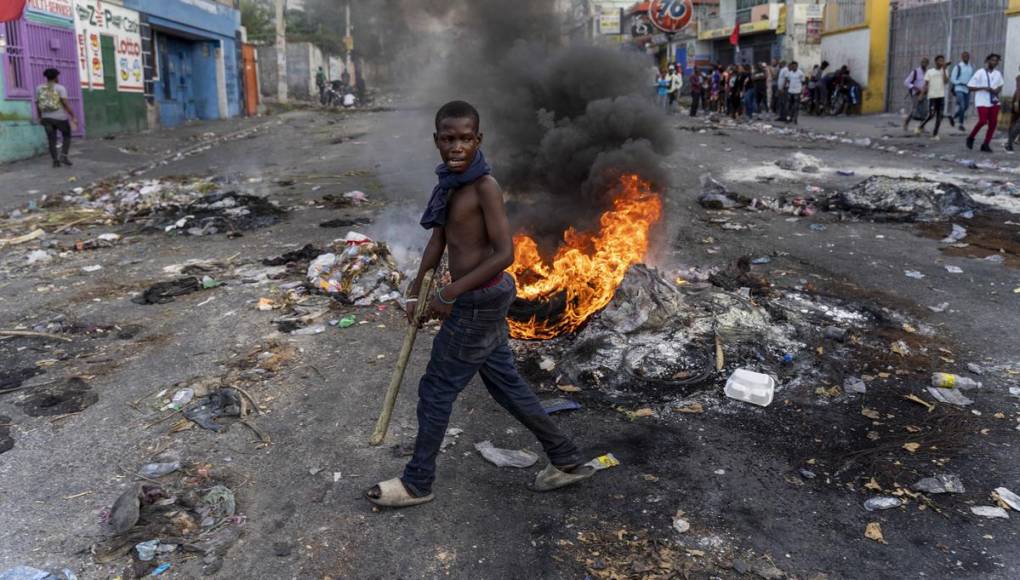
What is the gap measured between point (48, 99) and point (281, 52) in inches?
766

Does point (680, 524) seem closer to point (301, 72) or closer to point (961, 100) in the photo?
point (961, 100)

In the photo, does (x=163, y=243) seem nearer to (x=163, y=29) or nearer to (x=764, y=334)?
(x=764, y=334)

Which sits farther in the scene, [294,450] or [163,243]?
[163,243]

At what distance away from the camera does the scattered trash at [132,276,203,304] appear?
5.63 m

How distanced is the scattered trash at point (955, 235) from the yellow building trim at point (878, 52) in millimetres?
16417

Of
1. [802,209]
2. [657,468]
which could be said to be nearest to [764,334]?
[657,468]

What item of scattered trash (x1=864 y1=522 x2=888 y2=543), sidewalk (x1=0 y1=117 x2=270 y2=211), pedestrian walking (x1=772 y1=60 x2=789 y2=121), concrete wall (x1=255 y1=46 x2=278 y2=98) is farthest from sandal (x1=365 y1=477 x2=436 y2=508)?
concrete wall (x1=255 y1=46 x2=278 y2=98)

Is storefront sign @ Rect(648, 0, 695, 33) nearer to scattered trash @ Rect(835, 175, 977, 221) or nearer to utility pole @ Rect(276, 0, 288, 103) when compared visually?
scattered trash @ Rect(835, 175, 977, 221)

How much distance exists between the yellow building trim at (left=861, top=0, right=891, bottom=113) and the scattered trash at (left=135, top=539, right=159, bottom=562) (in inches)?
924

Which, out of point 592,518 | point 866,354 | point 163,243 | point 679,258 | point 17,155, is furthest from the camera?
point 17,155

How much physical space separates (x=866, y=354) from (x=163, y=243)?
6847mm

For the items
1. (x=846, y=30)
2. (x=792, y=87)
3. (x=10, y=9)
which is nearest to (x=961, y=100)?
(x=792, y=87)

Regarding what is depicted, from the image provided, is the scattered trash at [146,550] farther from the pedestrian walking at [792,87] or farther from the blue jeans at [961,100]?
the pedestrian walking at [792,87]

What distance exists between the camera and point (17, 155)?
12859mm
